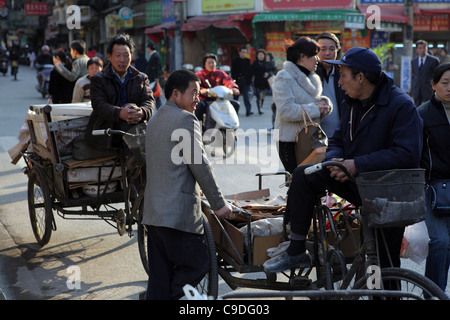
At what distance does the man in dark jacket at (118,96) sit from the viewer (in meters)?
5.38

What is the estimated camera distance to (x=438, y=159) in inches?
159

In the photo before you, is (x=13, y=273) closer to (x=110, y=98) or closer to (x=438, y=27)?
(x=110, y=98)

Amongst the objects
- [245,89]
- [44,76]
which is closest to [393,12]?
[245,89]

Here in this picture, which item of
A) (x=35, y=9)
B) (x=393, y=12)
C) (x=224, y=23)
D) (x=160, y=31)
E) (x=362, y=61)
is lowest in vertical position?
(x=362, y=61)

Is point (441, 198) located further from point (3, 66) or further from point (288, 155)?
point (3, 66)

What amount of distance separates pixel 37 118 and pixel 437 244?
3.71 m

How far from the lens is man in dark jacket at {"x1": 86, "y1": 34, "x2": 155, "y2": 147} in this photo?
17.6 feet

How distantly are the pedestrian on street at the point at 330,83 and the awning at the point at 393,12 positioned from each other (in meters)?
18.7

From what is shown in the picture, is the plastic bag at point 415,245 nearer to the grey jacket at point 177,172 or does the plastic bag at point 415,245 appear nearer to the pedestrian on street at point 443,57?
the grey jacket at point 177,172

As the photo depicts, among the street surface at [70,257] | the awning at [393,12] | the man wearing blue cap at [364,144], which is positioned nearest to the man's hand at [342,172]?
the man wearing blue cap at [364,144]

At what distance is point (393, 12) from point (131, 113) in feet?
70.0

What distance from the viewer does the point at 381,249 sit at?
139 inches

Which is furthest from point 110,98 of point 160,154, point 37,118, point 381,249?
point 381,249
